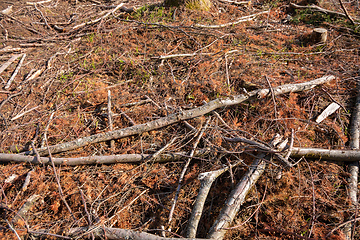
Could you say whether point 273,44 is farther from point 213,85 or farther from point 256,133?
point 256,133

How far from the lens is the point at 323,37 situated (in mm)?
5059

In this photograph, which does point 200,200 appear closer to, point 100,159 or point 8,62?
point 100,159

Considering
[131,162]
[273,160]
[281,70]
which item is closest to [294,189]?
[273,160]

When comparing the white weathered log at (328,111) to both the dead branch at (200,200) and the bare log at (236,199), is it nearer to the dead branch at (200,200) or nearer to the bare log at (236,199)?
the bare log at (236,199)

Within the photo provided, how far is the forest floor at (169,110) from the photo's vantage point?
2641mm

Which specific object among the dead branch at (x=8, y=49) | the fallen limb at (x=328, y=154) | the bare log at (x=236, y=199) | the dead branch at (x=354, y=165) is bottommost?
the dead branch at (x=354, y=165)

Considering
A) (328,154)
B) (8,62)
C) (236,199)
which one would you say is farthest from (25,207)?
(8,62)

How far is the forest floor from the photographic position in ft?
8.66

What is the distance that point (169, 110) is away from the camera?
12.1ft

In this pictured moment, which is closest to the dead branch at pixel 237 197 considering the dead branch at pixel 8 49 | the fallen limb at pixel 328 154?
the fallen limb at pixel 328 154

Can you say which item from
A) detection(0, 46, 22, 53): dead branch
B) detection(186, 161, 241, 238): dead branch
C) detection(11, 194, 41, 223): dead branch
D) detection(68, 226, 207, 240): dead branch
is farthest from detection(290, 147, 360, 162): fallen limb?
detection(0, 46, 22, 53): dead branch

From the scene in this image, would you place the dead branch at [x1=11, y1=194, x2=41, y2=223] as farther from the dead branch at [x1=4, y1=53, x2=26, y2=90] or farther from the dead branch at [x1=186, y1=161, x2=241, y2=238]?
the dead branch at [x1=4, y1=53, x2=26, y2=90]

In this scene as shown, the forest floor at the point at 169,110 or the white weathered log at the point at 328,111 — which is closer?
the forest floor at the point at 169,110

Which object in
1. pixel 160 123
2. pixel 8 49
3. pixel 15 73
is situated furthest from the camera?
Result: pixel 8 49
